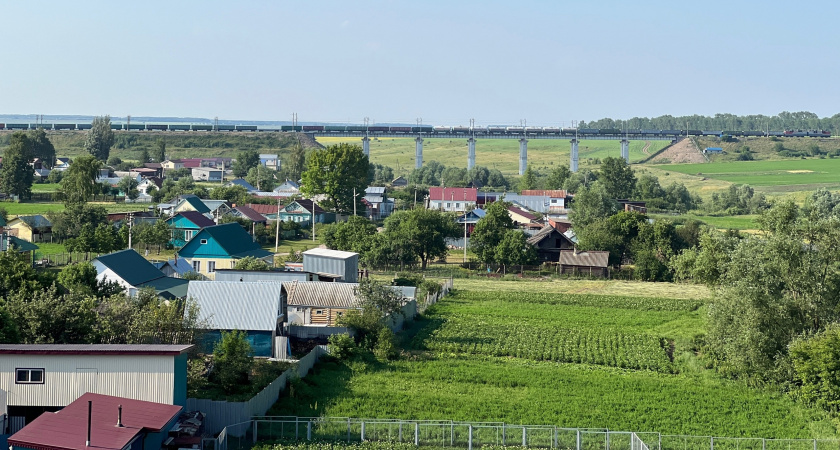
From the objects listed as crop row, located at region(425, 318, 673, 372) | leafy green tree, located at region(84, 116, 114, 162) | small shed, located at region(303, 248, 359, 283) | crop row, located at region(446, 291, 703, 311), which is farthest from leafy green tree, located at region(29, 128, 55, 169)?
crop row, located at region(425, 318, 673, 372)

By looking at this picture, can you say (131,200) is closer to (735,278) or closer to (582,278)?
(582,278)

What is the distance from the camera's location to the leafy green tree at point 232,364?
2366 cm

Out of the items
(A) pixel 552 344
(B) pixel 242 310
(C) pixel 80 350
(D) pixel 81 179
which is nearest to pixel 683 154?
(D) pixel 81 179

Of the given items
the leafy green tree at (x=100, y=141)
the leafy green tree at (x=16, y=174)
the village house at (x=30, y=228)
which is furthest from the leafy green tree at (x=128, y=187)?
the leafy green tree at (x=100, y=141)

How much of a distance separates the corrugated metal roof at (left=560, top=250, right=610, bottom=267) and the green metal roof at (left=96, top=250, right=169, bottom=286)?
2499 centimetres

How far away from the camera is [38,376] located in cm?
2045

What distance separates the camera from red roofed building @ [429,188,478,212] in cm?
8512

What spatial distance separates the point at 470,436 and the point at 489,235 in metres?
34.5

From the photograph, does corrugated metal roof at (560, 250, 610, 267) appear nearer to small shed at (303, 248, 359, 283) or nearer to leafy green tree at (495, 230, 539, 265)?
leafy green tree at (495, 230, 539, 265)

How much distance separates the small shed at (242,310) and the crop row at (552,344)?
5.84 meters

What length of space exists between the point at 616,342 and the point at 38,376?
20346 millimetres

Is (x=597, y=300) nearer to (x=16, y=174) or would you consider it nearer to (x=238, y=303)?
(x=238, y=303)

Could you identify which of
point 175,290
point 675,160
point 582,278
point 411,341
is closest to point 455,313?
point 411,341

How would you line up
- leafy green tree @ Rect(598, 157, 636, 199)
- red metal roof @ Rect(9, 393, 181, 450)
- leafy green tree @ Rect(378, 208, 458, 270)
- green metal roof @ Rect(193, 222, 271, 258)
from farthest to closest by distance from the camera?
leafy green tree @ Rect(598, 157, 636, 199) < leafy green tree @ Rect(378, 208, 458, 270) < green metal roof @ Rect(193, 222, 271, 258) < red metal roof @ Rect(9, 393, 181, 450)
